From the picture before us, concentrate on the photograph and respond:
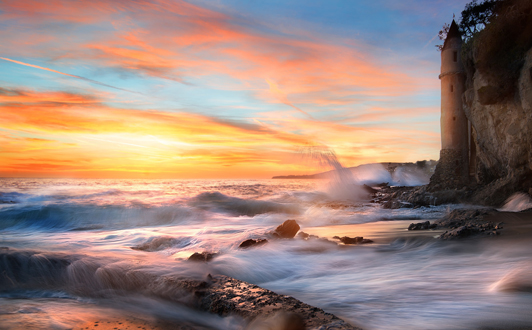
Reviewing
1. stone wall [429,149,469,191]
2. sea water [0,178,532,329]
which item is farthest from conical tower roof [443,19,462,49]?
sea water [0,178,532,329]

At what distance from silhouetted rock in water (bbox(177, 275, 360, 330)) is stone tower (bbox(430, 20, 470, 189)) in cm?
1946

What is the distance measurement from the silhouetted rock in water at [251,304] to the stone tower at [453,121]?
19.5 meters

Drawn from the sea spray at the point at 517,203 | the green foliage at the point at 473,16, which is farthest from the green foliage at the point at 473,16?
the sea spray at the point at 517,203

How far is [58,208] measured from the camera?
47.7 ft

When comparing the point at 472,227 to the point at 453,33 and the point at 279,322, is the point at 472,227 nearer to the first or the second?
the point at 279,322

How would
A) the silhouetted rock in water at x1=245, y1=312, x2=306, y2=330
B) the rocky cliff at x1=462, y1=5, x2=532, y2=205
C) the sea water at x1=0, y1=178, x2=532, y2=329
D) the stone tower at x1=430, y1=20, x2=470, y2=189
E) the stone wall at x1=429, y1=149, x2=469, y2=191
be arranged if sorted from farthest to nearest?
the stone tower at x1=430, y1=20, x2=470, y2=189
the stone wall at x1=429, y1=149, x2=469, y2=191
the rocky cliff at x1=462, y1=5, x2=532, y2=205
the sea water at x1=0, y1=178, x2=532, y2=329
the silhouetted rock in water at x1=245, y1=312, x2=306, y2=330

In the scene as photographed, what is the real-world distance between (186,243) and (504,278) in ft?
22.3

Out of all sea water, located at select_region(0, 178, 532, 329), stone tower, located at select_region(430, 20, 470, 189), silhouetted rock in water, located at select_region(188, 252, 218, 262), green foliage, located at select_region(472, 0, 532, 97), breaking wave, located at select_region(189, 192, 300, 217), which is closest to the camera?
sea water, located at select_region(0, 178, 532, 329)

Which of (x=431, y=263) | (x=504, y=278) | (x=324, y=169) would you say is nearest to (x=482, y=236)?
(x=431, y=263)

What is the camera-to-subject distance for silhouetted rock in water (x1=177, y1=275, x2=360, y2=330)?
2.81 m

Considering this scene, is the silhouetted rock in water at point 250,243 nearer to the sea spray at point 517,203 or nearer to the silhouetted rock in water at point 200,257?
the silhouetted rock in water at point 200,257

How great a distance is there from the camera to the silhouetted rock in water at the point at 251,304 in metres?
2.81

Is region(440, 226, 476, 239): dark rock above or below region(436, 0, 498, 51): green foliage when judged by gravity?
below

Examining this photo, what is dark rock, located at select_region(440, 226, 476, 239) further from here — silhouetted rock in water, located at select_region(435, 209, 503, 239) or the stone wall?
the stone wall
